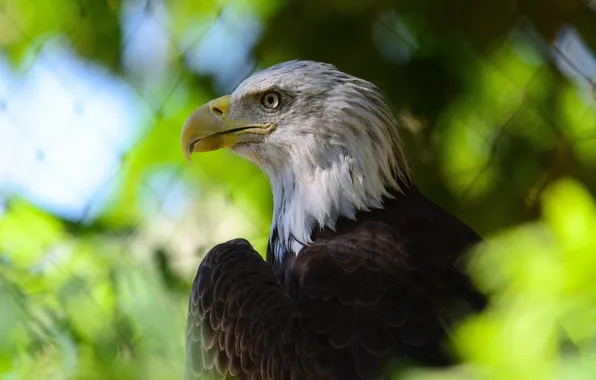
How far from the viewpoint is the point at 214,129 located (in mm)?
1953

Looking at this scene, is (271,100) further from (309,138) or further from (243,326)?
(243,326)

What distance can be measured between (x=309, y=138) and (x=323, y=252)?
1.20ft

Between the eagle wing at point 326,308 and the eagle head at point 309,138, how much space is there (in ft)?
0.51

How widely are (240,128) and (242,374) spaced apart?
69 centimetres

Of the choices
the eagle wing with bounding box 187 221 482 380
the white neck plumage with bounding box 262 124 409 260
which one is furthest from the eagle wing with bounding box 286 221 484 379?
the white neck plumage with bounding box 262 124 409 260

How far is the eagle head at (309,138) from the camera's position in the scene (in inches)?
75.9

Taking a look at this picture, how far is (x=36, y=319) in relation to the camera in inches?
39.3

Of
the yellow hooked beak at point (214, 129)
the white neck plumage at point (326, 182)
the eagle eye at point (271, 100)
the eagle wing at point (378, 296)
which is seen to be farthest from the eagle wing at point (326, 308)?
the eagle eye at point (271, 100)

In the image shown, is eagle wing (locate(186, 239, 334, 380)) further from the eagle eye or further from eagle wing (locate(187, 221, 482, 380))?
the eagle eye

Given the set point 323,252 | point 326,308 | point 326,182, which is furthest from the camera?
point 326,182

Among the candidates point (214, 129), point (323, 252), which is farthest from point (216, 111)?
point (323, 252)

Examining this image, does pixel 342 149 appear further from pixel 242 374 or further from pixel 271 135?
pixel 242 374

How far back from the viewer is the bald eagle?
1469 mm

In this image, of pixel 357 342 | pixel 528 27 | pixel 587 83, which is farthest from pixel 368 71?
pixel 357 342
